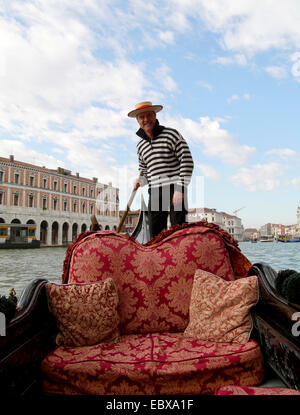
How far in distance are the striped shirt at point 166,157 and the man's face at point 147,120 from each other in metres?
0.03

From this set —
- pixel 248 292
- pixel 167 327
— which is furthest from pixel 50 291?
pixel 248 292

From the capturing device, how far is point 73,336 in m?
1.39

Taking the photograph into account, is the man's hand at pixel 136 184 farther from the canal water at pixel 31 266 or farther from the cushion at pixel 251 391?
the cushion at pixel 251 391

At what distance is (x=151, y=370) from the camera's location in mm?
1197

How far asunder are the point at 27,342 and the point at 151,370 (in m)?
0.46

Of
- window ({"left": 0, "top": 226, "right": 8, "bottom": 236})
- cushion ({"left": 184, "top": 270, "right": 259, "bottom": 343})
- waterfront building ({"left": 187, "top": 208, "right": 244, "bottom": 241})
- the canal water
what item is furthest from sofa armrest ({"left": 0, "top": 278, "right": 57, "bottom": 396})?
waterfront building ({"left": 187, "top": 208, "right": 244, "bottom": 241})

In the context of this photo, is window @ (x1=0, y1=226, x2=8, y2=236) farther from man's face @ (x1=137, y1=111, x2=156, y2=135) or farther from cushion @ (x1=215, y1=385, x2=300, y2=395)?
cushion @ (x1=215, y1=385, x2=300, y2=395)

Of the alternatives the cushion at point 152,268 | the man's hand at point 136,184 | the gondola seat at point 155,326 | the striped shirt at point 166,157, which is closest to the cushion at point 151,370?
the gondola seat at point 155,326

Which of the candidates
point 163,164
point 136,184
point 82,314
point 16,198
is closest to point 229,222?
point 16,198

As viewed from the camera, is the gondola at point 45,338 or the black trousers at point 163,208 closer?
the gondola at point 45,338

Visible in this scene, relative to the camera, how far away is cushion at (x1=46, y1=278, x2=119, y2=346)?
1.39 m

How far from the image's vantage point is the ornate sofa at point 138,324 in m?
1.20

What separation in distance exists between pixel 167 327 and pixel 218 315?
272 mm
